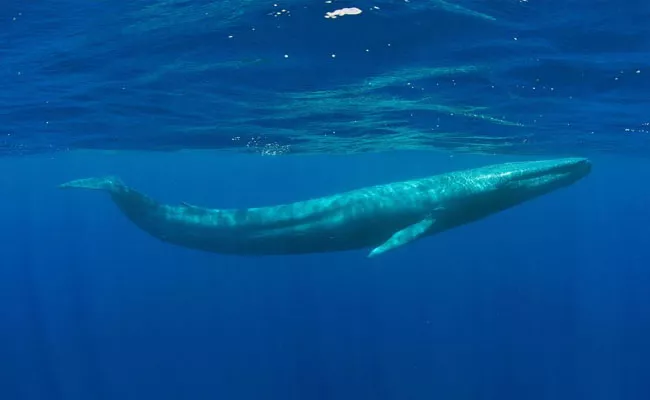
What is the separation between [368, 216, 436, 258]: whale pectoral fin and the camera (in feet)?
30.3

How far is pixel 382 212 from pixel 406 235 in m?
0.82

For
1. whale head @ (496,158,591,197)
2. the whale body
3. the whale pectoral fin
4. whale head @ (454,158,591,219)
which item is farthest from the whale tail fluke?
whale head @ (496,158,591,197)

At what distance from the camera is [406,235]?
985 centimetres

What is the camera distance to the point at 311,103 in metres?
20.5

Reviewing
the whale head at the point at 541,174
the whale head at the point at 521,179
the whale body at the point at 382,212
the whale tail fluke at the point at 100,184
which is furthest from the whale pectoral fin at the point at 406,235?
the whale tail fluke at the point at 100,184

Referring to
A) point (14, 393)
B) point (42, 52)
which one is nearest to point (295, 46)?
point (42, 52)

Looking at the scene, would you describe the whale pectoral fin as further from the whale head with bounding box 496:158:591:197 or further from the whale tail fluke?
the whale tail fluke

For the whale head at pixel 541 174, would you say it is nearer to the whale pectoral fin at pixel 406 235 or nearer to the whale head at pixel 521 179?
the whale head at pixel 521 179

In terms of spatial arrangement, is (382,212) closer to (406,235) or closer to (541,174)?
(406,235)

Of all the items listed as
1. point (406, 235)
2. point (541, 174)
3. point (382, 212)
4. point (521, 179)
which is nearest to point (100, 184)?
point (382, 212)

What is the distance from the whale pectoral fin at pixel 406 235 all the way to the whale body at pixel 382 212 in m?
0.02

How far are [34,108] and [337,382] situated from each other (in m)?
15.9

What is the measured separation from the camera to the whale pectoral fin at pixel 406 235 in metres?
9.24

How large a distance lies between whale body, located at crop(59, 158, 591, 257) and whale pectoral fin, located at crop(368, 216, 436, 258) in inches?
0.9
